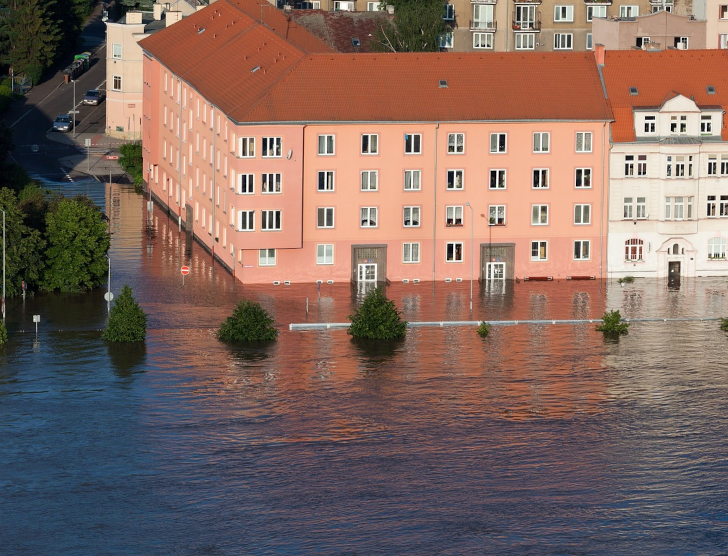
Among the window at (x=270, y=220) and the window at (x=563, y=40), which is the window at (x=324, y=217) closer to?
the window at (x=270, y=220)

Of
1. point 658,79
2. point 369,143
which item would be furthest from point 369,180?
point 658,79

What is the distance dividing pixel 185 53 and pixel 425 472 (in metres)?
66.6

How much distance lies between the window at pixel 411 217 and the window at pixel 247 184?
10.3 m

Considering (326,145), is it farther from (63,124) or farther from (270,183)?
(63,124)

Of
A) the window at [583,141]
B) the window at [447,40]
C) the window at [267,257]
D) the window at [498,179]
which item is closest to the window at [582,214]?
the window at [583,141]

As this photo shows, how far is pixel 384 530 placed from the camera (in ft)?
267

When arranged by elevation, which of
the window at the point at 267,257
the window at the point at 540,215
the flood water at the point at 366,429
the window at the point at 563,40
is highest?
the window at the point at 563,40

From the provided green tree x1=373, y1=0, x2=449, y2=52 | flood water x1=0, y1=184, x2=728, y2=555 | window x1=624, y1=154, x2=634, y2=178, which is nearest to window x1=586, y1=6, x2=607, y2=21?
green tree x1=373, y1=0, x2=449, y2=52

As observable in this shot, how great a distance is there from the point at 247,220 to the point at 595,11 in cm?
6817

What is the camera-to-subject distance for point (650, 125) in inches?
4961

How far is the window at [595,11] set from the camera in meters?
178

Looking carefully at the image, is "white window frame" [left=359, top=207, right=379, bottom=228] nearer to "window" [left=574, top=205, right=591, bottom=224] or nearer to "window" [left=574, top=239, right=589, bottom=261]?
"window" [left=574, top=205, right=591, bottom=224]

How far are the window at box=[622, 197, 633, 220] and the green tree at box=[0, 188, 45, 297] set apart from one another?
39.1m

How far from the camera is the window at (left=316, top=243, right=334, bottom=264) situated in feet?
404
